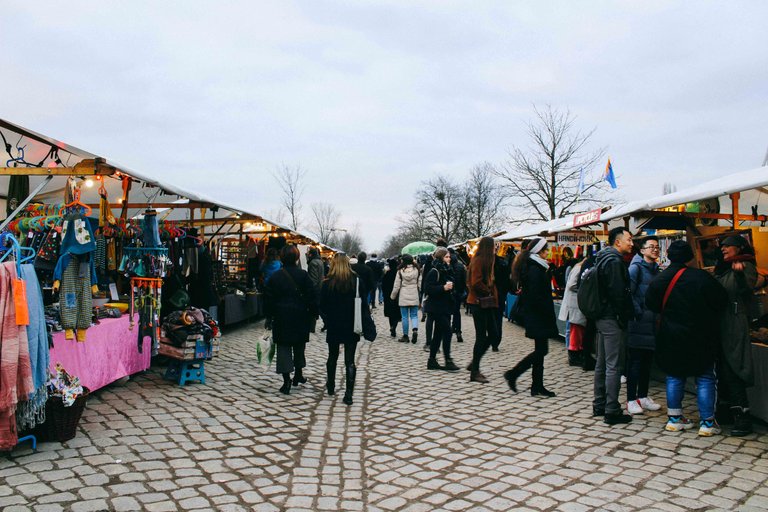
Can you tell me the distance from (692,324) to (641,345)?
931 millimetres

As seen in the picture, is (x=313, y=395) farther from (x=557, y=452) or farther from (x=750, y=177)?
(x=750, y=177)

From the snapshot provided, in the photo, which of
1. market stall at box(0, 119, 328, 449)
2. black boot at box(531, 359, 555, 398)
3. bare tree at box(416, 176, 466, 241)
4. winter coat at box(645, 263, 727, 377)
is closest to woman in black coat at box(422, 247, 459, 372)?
black boot at box(531, 359, 555, 398)

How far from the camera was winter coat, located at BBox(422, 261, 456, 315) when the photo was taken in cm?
811

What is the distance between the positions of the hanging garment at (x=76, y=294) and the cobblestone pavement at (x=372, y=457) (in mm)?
924

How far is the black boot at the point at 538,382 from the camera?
257 inches

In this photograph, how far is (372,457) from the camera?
4586 millimetres

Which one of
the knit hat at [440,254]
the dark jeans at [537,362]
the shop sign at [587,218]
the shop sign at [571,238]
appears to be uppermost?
the shop sign at [587,218]

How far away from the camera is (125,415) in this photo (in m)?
5.36

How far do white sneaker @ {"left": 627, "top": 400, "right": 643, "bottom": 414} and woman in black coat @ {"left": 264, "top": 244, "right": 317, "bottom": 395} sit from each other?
363cm

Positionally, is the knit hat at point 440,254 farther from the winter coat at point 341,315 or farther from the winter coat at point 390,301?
the winter coat at point 390,301

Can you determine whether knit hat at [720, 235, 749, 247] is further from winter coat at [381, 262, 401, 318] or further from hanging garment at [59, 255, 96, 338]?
winter coat at [381, 262, 401, 318]

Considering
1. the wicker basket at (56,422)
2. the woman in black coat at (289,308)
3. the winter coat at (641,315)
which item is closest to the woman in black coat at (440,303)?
the woman in black coat at (289,308)

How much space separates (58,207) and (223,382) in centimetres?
282

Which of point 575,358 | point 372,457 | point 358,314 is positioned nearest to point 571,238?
point 575,358
